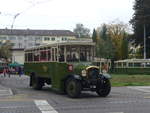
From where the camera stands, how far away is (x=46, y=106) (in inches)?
634

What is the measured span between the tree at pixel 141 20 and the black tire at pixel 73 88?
56712mm

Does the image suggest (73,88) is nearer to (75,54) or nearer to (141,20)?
(75,54)

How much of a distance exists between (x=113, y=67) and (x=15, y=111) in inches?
2717

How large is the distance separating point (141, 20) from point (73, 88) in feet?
192

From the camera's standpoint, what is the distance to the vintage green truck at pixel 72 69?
20.0 metres

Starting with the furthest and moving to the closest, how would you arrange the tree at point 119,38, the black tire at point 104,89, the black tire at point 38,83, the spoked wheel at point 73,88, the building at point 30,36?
the building at point 30,36 → the tree at point 119,38 → the black tire at point 38,83 → the black tire at point 104,89 → the spoked wheel at point 73,88

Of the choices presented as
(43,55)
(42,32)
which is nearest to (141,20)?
(43,55)

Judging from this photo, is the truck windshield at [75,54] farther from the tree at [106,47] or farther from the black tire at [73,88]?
the tree at [106,47]

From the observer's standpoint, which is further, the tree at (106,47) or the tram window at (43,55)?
the tree at (106,47)

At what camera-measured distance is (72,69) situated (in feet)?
67.9

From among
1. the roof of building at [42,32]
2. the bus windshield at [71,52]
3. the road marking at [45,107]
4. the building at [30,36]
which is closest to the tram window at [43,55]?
the bus windshield at [71,52]

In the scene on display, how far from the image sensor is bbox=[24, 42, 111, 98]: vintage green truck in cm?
2005

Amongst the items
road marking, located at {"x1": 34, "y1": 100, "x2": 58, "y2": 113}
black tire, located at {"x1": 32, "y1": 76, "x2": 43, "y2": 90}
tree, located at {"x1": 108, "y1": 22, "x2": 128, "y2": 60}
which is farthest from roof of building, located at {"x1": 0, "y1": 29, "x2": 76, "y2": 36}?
road marking, located at {"x1": 34, "y1": 100, "x2": 58, "y2": 113}

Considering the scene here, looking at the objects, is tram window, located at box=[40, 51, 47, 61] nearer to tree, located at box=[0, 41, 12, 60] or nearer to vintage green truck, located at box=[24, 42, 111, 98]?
vintage green truck, located at box=[24, 42, 111, 98]
